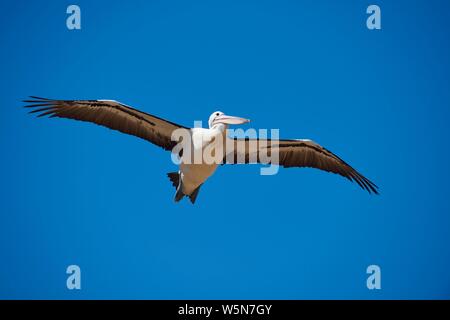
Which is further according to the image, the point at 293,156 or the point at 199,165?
the point at 293,156

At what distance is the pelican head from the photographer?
15.1m

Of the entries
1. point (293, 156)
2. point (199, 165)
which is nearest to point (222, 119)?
point (199, 165)

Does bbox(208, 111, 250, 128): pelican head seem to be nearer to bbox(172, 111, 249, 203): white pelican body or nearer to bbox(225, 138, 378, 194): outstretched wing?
bbox(172, 111, 249, 203): white pelican body

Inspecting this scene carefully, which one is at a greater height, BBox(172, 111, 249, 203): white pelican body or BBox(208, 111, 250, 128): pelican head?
BBox(208, 111, 250, 128): pelican head

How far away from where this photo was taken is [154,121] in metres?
15.4

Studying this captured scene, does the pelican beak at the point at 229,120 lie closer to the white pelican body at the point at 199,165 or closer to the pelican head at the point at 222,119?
the pelican head at the point at 222,119

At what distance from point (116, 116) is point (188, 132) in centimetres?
158

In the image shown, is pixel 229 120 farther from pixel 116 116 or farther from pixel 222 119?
pixel 116 116

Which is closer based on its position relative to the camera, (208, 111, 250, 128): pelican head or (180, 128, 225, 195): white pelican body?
(208, 111, 250, 128): pelican head

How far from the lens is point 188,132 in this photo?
15.6 m

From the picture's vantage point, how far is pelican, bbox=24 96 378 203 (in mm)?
15133

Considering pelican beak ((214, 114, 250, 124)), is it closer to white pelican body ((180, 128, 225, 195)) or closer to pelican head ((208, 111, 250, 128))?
pelican head ((208, 111, 250, 128))
